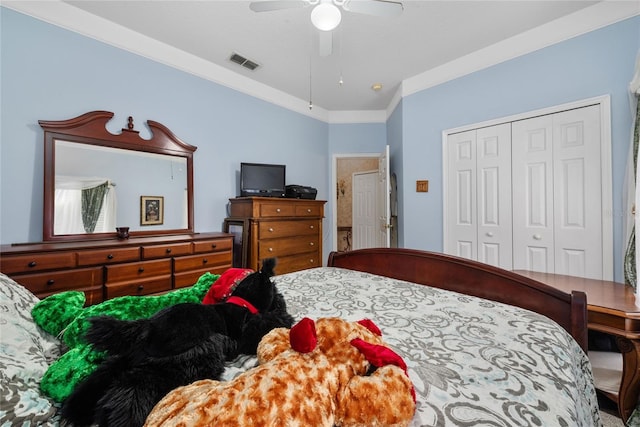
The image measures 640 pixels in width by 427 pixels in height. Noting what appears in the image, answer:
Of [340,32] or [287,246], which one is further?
[287,246]

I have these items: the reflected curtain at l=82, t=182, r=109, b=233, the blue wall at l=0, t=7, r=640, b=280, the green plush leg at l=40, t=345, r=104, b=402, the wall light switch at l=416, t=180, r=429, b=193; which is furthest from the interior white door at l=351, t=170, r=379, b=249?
the green plush leg at l=40, t=345, r=104, b=402

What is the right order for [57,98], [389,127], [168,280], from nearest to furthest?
[57,98] < [168,280] < [389,127]

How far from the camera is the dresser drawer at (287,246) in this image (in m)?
2.81

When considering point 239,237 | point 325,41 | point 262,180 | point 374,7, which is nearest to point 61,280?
point 239,237

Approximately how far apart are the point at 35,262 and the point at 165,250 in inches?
29.2

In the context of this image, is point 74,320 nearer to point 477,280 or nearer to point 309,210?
point 477,280

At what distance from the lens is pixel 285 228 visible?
9.91 ft

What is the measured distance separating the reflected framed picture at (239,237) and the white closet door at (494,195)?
255cm

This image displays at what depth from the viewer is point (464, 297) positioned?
4.11 ft

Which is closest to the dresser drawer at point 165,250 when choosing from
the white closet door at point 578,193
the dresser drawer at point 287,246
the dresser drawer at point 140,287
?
the dresser drawer at point 140,287

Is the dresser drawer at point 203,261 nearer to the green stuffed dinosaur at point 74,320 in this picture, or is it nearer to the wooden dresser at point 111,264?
the wooden dresser at point 111,264

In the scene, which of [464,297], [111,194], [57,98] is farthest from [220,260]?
[464,297]

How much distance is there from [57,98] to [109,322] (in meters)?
2.44

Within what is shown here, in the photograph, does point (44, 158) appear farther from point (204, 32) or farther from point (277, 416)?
point (277, 416)
